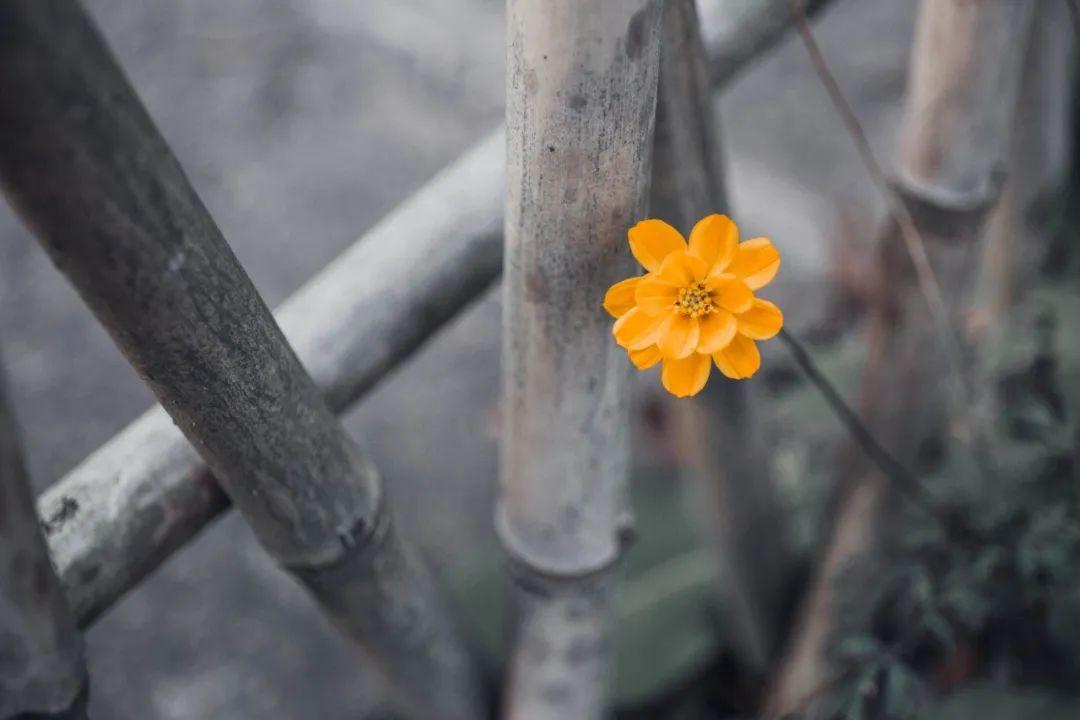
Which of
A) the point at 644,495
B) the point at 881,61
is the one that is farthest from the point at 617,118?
the point at 881,61

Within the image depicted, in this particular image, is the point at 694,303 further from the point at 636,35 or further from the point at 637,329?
the point at 636,35

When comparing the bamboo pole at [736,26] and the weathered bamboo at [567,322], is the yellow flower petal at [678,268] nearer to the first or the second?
the weathered bamboo at [567,322]

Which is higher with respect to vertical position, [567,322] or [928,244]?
[567,322]

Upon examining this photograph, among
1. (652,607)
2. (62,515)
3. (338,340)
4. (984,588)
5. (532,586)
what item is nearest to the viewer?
(62,515)

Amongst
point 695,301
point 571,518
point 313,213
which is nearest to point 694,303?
point 695,301

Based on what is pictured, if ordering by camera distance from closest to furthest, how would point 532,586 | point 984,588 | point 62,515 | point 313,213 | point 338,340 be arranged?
point 62,515
point 338,340
point 532,586
point 984,588
point 313,213

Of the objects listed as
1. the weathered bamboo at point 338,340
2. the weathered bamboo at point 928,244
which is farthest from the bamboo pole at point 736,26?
the weathered bamboo at point 928,244
